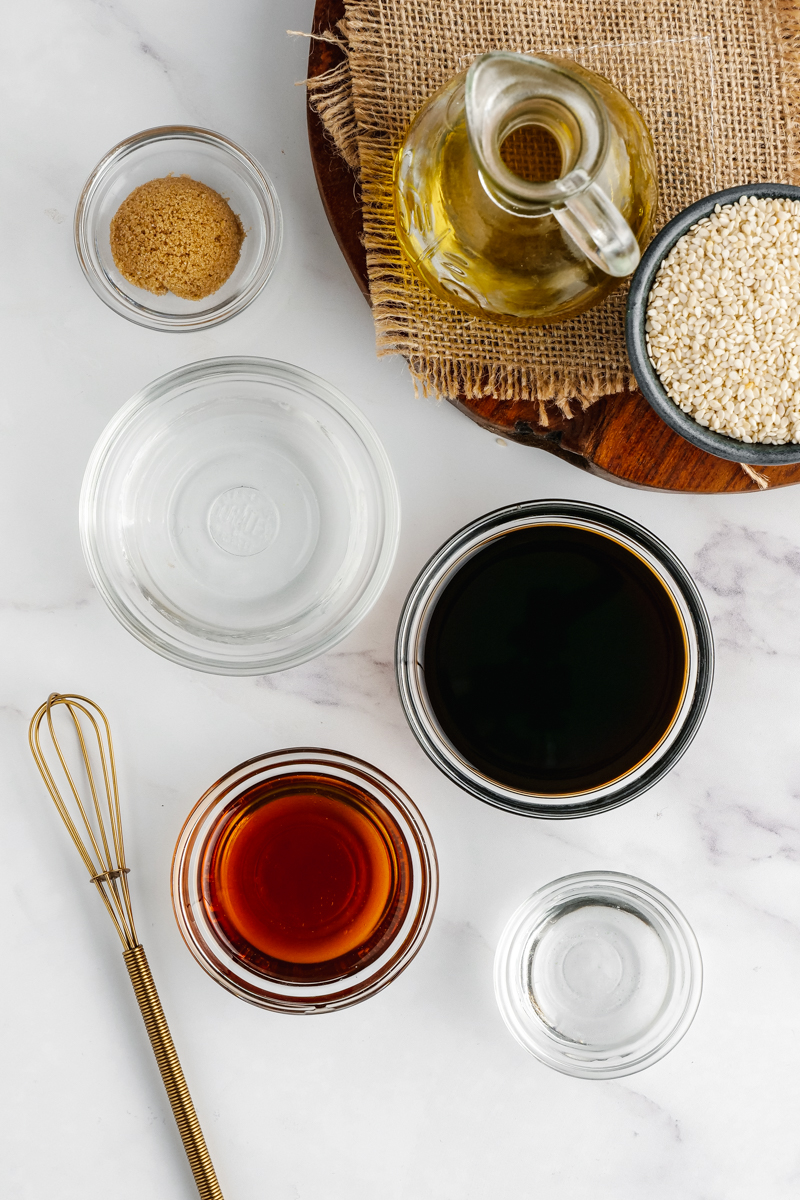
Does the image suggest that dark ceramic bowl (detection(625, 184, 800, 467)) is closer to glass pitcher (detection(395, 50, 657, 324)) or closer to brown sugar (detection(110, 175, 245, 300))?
glass pitcher (detection(395, 50, 657, 324))

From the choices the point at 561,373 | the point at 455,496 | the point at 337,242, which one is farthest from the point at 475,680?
the point at 337,242

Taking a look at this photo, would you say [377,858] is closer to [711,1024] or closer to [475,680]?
[475,680]

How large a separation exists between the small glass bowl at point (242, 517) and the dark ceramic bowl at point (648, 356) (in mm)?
248

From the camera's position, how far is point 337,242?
79 cm

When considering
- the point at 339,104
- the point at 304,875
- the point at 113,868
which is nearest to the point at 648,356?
the point at 339,104

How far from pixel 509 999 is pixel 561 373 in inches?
23.0

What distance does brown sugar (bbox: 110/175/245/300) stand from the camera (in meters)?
0.77

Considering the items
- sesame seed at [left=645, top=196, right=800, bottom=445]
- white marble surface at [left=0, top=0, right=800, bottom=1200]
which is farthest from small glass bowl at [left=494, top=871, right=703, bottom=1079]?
sesame seed at [left=645, top=196, right=800, bottom=445]

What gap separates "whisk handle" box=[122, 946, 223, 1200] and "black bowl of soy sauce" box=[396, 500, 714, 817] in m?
0.33

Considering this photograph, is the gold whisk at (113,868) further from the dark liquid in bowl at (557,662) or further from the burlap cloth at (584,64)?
the burlap cloth at (584,64)

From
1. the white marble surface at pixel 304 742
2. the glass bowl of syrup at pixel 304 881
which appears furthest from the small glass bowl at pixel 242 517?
the glass bowl of syrup at pixel 304 881

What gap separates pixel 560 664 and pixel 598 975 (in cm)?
34

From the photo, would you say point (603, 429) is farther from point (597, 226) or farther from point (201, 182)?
point (201, 182)

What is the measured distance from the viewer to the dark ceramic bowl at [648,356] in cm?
69
